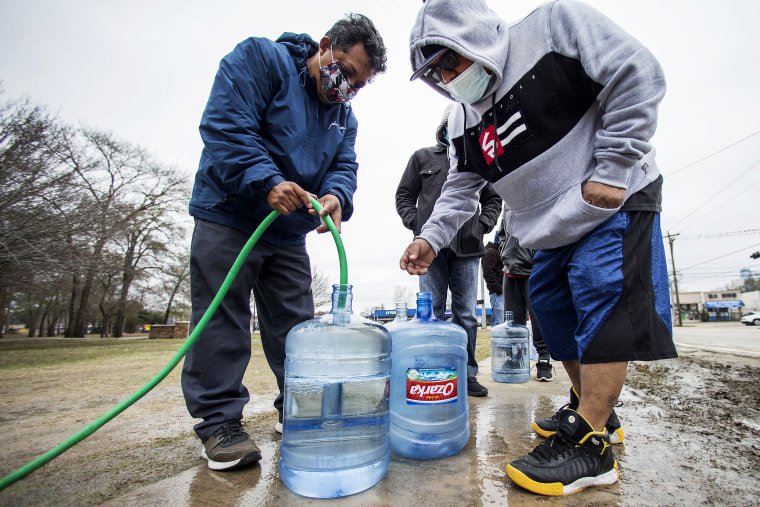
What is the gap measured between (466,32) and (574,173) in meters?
0.73

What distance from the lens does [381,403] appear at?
1.55m

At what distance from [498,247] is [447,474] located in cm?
364

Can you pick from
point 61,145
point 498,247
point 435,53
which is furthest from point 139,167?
point 435,53

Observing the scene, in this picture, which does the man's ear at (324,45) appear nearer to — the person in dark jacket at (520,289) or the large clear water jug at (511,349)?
the person in dark jacket at (520,289)

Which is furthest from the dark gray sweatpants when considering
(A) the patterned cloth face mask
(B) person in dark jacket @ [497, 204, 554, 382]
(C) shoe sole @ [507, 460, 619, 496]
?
(B) person in dark jacket @ [497, 204, 554, 382]

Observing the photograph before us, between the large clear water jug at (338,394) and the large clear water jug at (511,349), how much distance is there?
7.31ft

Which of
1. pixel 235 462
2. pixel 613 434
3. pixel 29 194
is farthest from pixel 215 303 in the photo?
pixel 29 194

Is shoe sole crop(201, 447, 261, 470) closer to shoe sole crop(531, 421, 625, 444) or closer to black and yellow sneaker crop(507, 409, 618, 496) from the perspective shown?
black and yellow sneaker crop(507, 409, 618, 496)

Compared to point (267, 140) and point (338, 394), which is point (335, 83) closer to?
point (267, 140)

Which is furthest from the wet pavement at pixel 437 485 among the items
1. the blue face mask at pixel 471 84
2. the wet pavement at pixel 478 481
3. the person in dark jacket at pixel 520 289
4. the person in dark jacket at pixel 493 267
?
the person in dark jacket at pixel 493 267

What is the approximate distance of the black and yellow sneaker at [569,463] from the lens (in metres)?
1.20

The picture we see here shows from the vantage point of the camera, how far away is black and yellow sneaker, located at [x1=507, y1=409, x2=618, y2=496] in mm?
1199

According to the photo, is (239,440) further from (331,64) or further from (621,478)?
(331,64)

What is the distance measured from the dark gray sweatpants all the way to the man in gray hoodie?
111 cm
